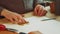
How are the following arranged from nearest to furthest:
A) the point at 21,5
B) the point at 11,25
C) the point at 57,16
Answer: the point at 11,25
the point at 57,16
the point at 21,5

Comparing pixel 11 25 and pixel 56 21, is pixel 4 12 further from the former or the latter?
pixel 56 21

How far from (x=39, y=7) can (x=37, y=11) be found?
3 cm

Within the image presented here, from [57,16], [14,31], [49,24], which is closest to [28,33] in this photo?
[14,31]

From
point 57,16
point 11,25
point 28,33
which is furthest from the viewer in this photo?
point 57,16

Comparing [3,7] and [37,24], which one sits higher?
[3,7]

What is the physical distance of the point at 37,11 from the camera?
1.00m

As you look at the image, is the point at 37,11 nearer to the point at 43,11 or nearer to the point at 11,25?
the point at 43,11

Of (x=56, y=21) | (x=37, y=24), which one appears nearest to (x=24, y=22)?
(x=37, y=24)

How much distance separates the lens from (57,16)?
91 cm

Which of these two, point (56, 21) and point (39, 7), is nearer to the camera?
point (56, 21)

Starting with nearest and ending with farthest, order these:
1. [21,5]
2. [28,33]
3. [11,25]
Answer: [28,33]
[11,25]
[21,5]

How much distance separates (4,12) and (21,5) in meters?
0.20

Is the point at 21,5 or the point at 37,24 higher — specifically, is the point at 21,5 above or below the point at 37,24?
above

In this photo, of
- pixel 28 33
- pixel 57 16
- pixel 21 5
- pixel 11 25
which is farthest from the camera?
pixel 21 5
